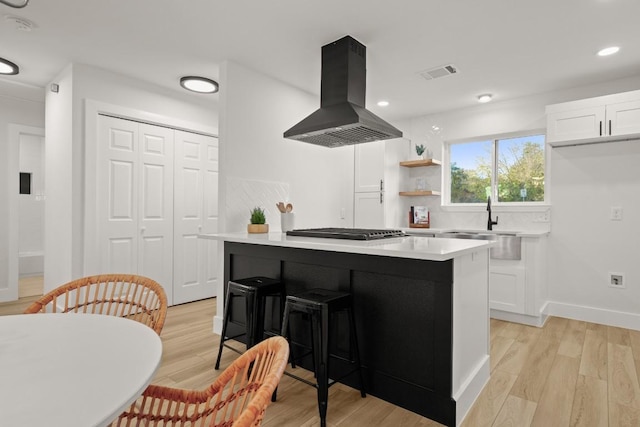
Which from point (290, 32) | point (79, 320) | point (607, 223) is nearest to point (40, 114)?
point (290, 32)

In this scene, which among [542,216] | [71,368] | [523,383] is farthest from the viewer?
[542,216]

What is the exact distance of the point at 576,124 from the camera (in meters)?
3.57

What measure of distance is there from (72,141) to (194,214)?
1.47 meters

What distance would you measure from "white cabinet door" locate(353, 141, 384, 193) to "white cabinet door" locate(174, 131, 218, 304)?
1891 millimetres

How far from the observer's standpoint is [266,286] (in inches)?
96.0

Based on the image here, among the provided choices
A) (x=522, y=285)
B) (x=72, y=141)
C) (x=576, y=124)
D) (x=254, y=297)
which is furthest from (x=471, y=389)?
(x=72, y=141)

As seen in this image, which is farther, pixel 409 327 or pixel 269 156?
pixel 269 156

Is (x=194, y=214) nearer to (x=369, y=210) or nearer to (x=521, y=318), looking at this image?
(x=369, y=210)

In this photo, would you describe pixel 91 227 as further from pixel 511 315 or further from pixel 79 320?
pixel 511 315

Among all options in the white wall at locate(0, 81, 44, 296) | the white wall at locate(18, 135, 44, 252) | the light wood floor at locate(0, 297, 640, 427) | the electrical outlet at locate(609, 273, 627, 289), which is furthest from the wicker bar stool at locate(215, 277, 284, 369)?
the white wall at locate(18, 135, 44, 252)

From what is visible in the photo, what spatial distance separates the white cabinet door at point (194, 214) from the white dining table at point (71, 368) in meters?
3.18

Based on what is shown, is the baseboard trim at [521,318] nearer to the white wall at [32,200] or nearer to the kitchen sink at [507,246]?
the kitchen sink at [507,246]

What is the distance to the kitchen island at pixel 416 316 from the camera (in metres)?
1.85

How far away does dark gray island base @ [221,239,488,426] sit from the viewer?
6.11 ft
